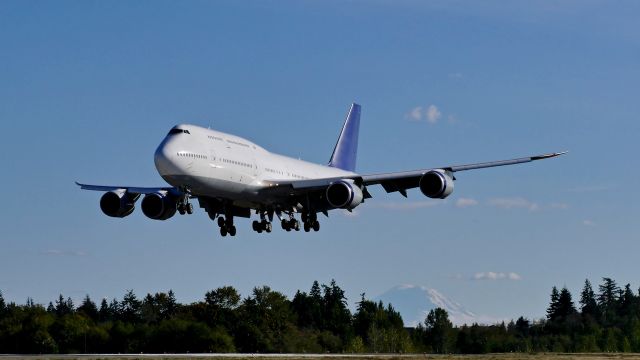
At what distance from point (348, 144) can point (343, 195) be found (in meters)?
22.5

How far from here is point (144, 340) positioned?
94.8 m

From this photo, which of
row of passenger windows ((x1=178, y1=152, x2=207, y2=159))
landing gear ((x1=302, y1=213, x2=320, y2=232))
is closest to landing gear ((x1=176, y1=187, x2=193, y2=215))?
row of passenger windows ((x1=178, y1=152, x2=207, y2=159))

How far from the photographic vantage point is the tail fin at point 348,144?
90438mm

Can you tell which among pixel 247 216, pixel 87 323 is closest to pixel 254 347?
pixel 87 323

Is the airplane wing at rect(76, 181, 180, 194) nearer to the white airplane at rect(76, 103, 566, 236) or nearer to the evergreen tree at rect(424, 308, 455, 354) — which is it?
the white airplane at rect(76, 103, 566, 236)

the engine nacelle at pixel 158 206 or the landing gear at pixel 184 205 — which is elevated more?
the engine nacelle at pixel 158 206

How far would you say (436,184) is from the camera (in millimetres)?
70188

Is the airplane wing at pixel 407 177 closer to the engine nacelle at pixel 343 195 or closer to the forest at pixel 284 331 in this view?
the engine nacelle at pixel 343 195

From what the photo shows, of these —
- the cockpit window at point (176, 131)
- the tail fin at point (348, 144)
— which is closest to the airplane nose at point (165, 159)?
the cockpit window at point (176, 131)

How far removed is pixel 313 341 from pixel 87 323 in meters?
20.7

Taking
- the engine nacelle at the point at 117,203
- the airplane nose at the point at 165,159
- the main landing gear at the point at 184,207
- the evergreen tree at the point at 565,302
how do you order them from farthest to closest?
the evergreen tree at the point at 565,302 < the engine nacelle at the point at 117,203 < the main landing gear at the point at 184,207 < the airplane nose at the point at 165,159

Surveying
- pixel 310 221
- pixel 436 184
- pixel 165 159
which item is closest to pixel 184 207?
pixel 165 159

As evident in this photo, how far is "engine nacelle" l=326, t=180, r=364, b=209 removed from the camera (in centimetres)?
7025

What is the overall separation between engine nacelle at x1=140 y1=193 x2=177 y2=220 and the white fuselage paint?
4.51 metres
